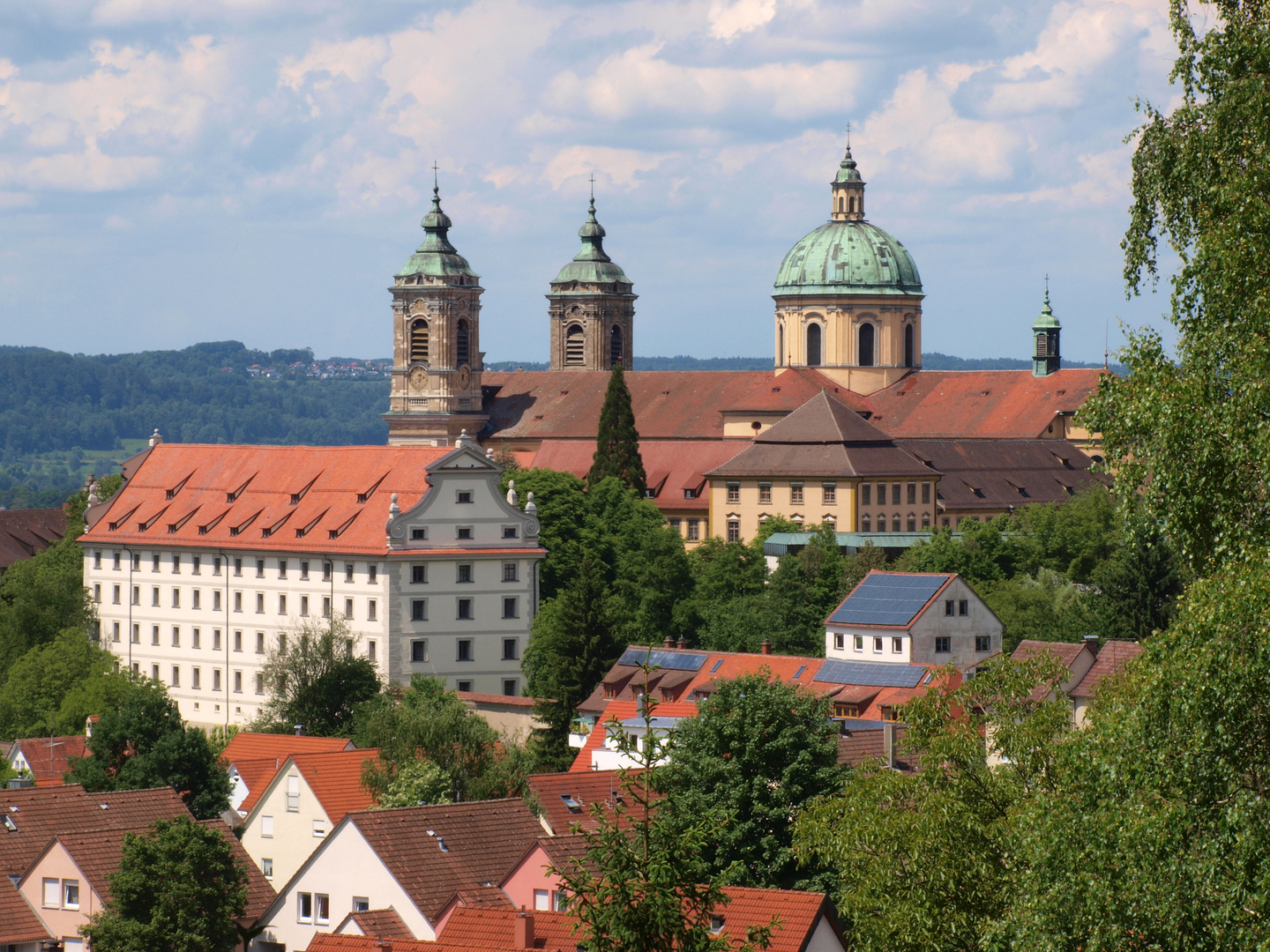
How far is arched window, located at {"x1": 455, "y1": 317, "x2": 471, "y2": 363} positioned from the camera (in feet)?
468

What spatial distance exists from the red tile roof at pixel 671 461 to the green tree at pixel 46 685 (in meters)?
35.8

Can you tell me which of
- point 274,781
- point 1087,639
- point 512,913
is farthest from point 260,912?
point 1087,639

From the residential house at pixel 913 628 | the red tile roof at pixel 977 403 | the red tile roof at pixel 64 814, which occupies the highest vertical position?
the red tile roof at pixel 977 403

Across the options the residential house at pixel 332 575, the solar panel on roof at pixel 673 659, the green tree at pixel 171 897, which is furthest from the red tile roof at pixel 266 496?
the green tree at pixel 171 897

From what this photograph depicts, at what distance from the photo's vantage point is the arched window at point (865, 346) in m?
147

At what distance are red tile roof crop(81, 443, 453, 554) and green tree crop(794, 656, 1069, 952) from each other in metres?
57.3

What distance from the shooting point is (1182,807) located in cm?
2203

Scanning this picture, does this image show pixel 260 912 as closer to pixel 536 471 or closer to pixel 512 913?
pixel 512 913

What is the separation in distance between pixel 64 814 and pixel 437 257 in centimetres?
9370

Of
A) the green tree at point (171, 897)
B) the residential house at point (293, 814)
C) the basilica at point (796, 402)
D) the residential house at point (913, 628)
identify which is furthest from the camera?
the basilica at point (796, 402)

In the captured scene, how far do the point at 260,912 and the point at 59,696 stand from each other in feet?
127

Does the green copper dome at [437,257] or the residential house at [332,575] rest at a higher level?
the green copper dome at [437,257]

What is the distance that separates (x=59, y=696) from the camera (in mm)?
85188

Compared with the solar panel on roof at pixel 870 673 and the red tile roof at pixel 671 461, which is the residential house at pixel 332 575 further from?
the red tile roof at pixel 671 461
